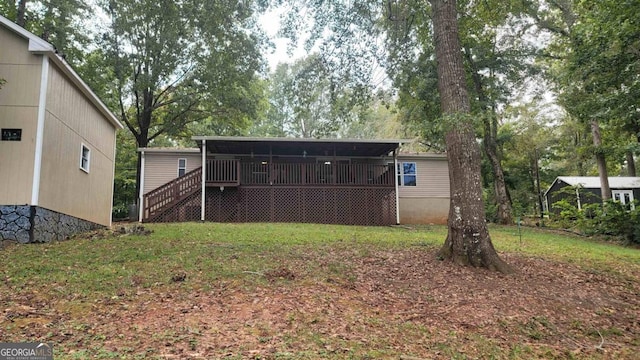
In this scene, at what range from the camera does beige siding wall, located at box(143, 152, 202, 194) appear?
17438 mm

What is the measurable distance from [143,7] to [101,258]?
13316 mm

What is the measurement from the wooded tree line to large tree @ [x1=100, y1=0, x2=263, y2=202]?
8 cm

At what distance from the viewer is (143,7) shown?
16.5 meters

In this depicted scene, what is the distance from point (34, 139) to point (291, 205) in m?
9.26

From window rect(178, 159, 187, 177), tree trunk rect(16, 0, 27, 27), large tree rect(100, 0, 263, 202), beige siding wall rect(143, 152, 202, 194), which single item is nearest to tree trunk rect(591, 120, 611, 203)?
large tree rect(100, 0, 263, 202)

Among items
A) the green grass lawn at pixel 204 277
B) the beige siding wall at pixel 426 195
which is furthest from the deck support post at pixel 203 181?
the beige siding wall at pixel 426 195

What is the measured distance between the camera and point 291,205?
627 inches

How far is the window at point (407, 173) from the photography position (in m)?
18.8

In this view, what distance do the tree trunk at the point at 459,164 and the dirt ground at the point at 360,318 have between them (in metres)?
0.34

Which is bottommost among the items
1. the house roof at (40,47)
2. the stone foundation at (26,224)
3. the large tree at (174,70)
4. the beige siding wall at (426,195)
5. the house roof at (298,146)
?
the stone foundation at (26,224)

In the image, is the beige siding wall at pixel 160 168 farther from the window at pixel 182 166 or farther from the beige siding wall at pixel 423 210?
the beige siding wall at pixel 423 210

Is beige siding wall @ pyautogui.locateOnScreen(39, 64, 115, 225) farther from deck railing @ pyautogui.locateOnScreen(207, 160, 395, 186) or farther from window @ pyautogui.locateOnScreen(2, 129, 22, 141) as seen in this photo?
deck railing @ pyautogui.locateOnScreen(207, 160, 395, 186)

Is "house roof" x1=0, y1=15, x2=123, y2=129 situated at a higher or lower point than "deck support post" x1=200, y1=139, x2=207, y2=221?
higher

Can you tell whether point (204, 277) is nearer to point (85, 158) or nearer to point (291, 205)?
point (85, 158)
